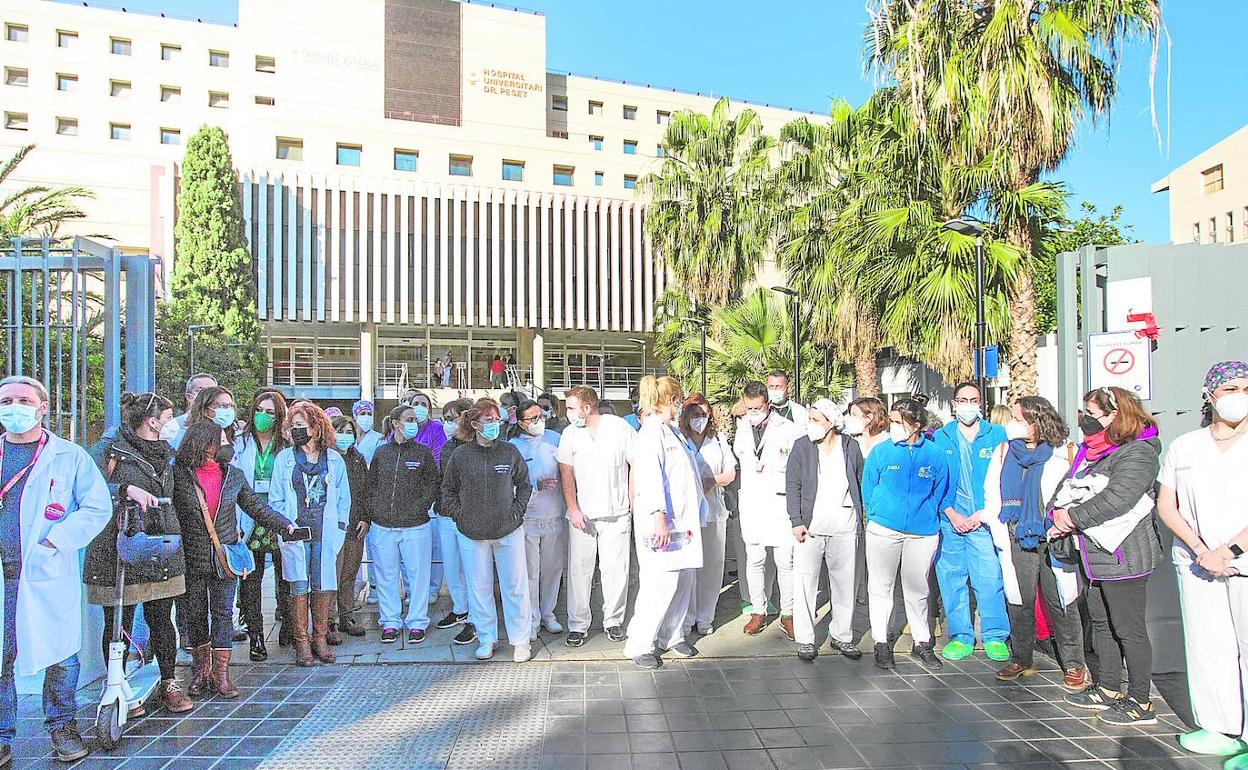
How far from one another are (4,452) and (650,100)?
47.5 meters

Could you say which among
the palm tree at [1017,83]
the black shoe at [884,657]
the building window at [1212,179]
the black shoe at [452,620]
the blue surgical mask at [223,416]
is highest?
the building window at [1212,179]

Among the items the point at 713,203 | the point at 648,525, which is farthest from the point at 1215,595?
the point at 713,203

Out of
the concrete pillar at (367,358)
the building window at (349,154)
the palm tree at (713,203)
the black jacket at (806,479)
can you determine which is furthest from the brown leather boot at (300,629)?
the building window at (349,154)

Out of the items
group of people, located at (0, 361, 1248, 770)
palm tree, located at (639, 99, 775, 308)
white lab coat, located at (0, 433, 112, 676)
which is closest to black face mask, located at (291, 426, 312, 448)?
group of people, located at (0, 361, 1248, 770)

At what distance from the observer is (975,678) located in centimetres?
530

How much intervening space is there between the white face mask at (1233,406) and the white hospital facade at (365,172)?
32394mm

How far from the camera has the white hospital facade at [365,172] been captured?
33406 mm

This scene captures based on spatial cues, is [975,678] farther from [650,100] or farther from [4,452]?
[650,100]

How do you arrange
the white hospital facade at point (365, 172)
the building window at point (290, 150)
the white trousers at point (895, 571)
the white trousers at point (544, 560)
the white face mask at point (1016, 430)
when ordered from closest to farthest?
the white face mask at point (1016, 430), the white trousers at point (895, 571), the white trousers at point (544, 560), the white hospital facade at point (365, 172), the building window at point (290, 150)

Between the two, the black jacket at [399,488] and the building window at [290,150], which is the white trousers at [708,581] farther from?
the building window at [290,150]

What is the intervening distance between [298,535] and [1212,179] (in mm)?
52934

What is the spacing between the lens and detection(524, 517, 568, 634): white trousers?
6.48 meters

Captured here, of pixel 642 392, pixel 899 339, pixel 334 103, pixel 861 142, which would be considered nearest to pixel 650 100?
pixel 334 103

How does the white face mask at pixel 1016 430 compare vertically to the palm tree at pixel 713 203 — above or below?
below
